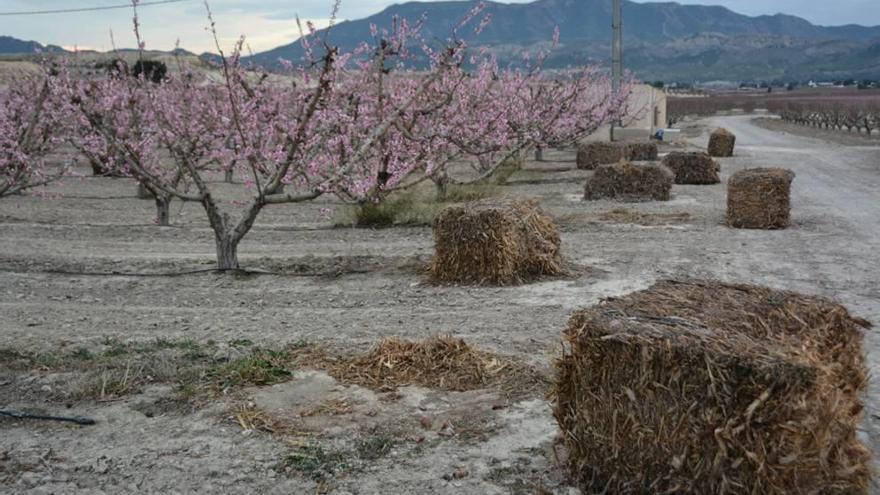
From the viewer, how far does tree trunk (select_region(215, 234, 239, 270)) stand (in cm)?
918

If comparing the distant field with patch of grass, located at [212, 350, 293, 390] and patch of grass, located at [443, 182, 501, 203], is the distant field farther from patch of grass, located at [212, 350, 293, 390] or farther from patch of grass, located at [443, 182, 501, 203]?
patch of grass, located at [212, 350, 293, 390]

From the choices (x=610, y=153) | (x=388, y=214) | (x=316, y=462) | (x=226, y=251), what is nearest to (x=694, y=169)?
(x=610, y=153)

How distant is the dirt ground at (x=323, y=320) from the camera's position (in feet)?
13.6

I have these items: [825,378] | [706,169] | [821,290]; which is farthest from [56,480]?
[706,169]

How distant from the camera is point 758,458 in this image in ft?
10.6

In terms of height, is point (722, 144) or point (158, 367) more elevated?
point (158, 367)

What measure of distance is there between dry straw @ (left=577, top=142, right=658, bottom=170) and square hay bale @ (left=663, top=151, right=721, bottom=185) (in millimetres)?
4268

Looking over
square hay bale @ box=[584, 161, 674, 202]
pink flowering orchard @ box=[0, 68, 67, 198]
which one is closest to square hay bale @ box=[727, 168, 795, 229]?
square hay bale @ box=[584, 161, 674, 202]

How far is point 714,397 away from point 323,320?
423 cm

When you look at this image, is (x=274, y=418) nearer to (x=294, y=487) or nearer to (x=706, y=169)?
(x=294, y=487)

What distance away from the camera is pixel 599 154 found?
77.6 feet

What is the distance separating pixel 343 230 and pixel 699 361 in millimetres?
9822

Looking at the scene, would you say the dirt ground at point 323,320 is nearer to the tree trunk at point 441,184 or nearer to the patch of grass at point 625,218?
the patch of grass at point 625,218

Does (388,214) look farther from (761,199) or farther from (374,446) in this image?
(374,446)
